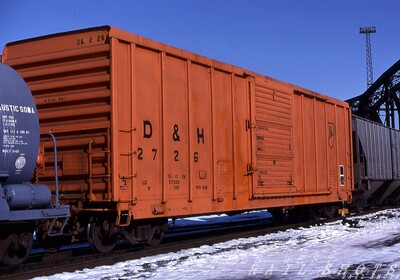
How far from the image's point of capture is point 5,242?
759 centimetres

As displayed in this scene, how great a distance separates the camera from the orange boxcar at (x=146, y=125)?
8875 millimetres

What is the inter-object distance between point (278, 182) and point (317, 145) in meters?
2.68

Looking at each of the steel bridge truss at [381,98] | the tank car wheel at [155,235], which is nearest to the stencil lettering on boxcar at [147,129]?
the tank car wheel at [155,235]

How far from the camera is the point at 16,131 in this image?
24.9 feet

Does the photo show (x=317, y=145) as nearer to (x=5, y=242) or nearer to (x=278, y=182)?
(x=278, y=182)

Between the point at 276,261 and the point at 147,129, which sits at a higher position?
the point at 147,129

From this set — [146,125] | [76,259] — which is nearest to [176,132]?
[146,125]

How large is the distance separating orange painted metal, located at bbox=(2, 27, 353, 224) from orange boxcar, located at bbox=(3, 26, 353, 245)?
2 centimetres

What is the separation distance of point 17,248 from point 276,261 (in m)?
4.07

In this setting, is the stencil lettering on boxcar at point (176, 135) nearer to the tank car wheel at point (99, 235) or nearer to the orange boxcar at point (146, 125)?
the orange boxcar at point (146, 125)

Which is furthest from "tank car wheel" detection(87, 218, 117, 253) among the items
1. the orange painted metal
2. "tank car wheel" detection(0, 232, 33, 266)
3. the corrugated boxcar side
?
"tank car wheel" detection(0, 232, 33, 266)

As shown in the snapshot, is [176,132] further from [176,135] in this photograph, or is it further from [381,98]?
[381,98]

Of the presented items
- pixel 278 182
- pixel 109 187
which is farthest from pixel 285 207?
pixel 109 187

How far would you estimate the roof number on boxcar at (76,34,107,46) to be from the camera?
8967mm
